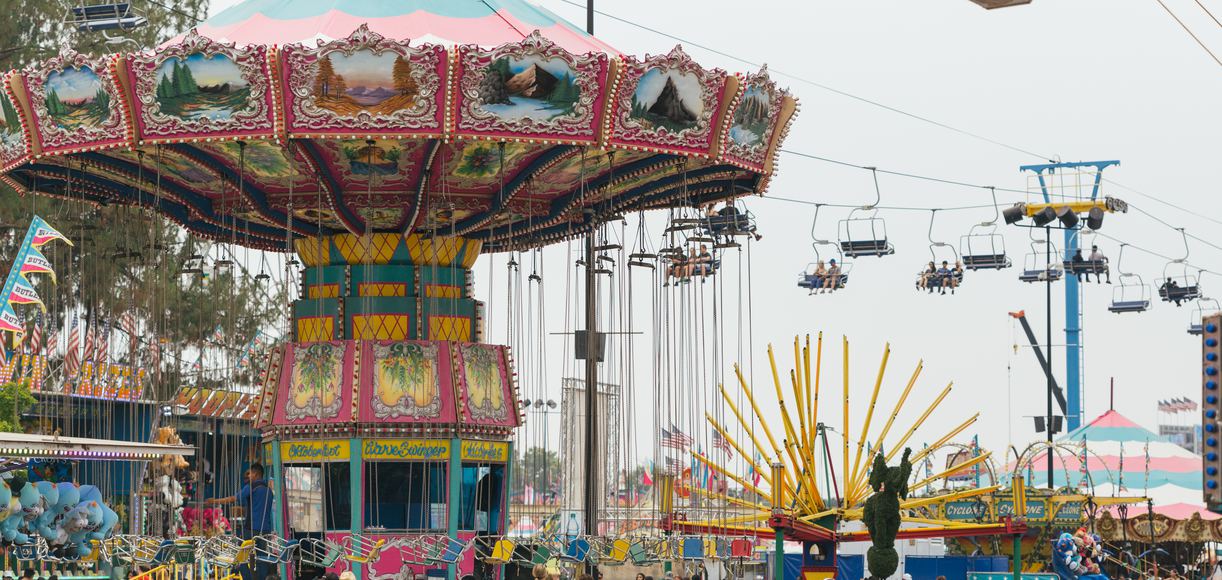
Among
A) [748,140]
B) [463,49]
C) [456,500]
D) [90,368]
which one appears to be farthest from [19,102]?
[90,368]

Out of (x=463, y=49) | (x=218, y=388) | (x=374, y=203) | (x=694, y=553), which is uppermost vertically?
(x=463, y=49)

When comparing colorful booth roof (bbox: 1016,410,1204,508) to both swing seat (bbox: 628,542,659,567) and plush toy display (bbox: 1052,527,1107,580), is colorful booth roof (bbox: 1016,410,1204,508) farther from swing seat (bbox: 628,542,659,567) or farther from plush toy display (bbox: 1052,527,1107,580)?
swing seat (bbox: 628,542,659,567)

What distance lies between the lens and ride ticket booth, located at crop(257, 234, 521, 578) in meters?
25.9

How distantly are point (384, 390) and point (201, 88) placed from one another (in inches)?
217

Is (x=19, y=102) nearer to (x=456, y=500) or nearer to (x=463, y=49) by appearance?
(x=463, y=49)

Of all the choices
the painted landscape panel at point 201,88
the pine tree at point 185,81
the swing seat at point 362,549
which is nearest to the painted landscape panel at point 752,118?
the painted landscape panel at point 201,88

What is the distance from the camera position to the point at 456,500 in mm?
26094

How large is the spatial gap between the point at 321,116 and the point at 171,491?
17064 mm

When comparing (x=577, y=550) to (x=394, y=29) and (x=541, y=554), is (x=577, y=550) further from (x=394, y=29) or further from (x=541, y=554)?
(x=394, y=29)

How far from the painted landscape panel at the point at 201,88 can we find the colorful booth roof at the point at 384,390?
4818mm

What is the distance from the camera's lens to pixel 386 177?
25875mm

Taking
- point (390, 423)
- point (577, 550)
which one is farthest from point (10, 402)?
point (577, 550)

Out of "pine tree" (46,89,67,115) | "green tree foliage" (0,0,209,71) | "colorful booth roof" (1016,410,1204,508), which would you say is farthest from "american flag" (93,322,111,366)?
"colorful booth roof" (1016,410,1204,508)

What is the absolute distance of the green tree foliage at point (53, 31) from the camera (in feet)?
141
